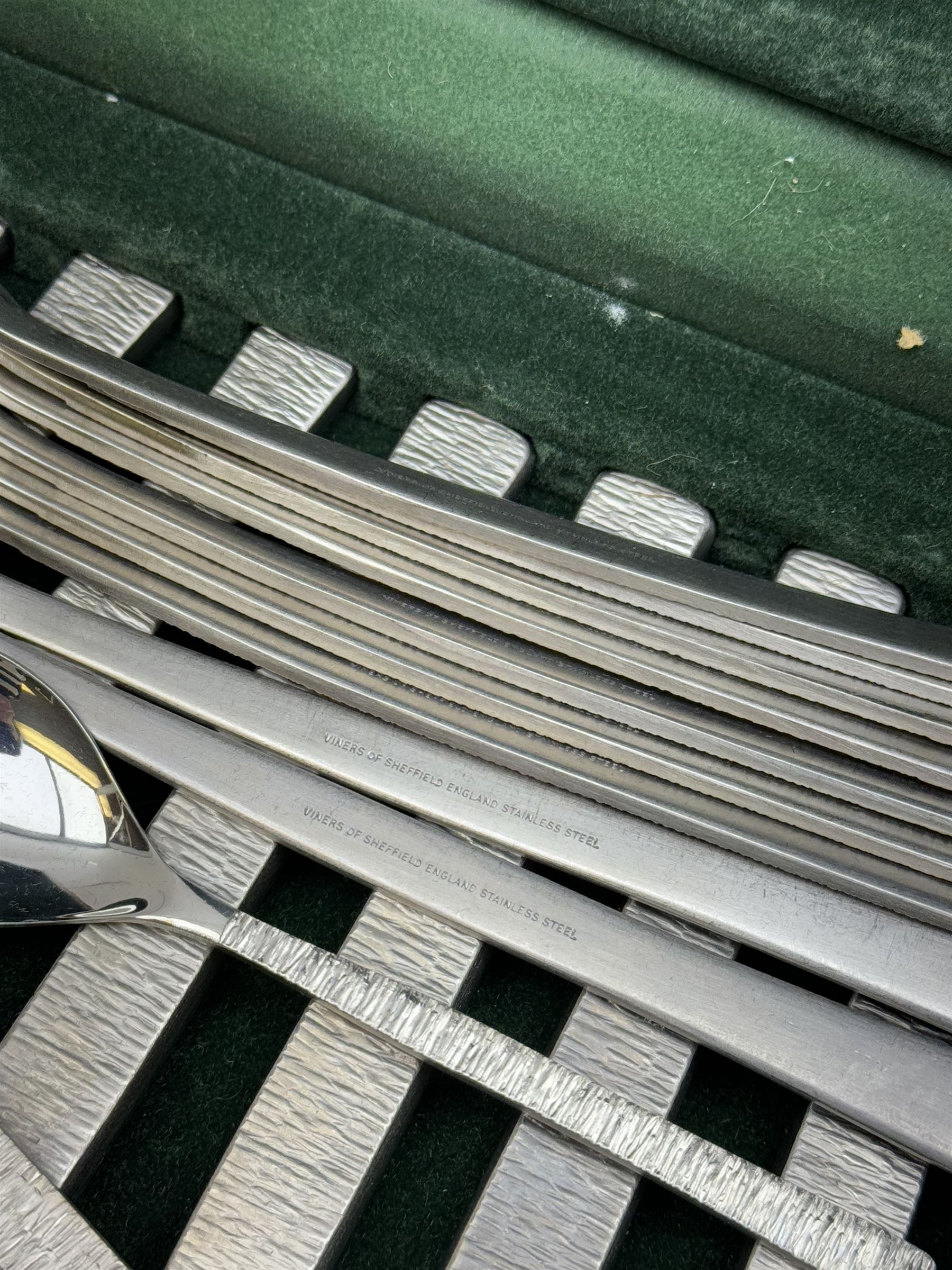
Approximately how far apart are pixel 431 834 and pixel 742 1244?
0.98 feet

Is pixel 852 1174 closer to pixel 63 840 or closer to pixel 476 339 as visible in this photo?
pixel 63 840

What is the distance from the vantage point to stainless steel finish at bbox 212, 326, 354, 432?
85 centimetres

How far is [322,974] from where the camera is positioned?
676 millimetres

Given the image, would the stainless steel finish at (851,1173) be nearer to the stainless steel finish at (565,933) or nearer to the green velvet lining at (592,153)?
the stainless steel finish at (565,933)

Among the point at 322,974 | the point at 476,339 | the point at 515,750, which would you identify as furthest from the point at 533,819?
the point at 476,339

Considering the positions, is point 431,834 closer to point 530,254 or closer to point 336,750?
point 336,750

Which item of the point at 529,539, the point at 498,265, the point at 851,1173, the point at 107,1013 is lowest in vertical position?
the point at 107,1013

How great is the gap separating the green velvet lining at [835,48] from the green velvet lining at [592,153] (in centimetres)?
2

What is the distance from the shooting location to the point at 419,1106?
71cm

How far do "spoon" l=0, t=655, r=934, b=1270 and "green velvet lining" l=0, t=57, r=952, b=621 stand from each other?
34 centimetres

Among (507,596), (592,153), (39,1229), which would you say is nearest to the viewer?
(39,1229)

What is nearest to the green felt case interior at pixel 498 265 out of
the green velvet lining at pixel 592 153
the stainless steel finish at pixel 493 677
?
the green velvet lining at pixel 592 153

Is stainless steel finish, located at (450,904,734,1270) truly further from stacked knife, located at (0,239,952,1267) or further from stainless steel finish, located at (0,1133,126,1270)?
stainless steel finish, located at (0,1133,126,1270)

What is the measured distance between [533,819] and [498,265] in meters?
0.43
